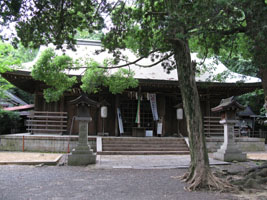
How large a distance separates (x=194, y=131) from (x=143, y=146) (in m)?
6.36

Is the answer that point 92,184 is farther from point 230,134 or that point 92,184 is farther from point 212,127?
point 212,127

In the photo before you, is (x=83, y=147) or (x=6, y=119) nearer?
(x=83, y=147)

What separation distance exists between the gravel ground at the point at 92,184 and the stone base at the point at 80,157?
59cm

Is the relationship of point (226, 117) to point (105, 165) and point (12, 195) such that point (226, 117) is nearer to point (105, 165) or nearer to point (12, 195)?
point (105, 165)

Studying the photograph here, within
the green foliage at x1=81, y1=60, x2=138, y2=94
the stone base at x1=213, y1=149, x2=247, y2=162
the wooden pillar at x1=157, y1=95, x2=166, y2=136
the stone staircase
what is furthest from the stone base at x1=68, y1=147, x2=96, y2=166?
the wooden pillar at x1=157, y1=95, x2=166, y2=136

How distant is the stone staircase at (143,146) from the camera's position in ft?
35.9

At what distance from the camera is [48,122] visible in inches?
531

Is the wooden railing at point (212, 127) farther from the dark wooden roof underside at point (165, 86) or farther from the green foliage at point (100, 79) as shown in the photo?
the green foliage at point (100, 79)

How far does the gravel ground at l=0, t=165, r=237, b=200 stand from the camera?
4648 millimetres

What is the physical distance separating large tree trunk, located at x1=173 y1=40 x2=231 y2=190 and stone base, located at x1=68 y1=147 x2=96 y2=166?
3728mm

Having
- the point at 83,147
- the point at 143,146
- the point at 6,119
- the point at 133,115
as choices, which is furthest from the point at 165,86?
the point at 6,119

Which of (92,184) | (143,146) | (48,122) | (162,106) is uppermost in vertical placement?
(162,106)

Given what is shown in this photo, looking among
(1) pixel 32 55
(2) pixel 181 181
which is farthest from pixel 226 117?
(1) pixel 32 55

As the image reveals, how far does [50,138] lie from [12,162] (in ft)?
11.0
